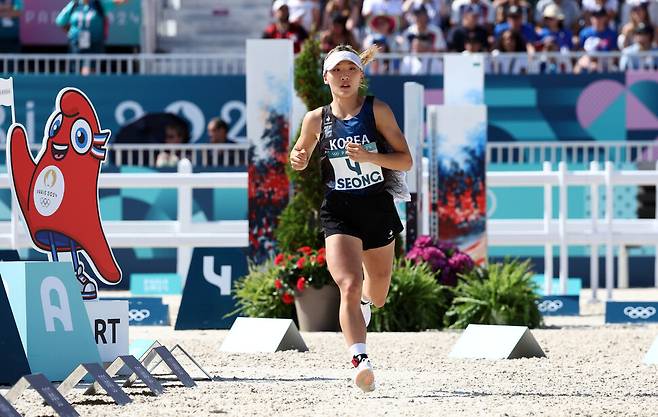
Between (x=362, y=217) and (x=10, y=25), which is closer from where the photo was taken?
(x=362, y=217)

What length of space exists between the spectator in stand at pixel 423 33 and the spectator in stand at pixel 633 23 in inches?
95.4

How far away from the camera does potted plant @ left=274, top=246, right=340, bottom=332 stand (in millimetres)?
11594

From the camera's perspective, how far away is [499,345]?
978cm

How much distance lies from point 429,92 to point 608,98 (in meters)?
2.28

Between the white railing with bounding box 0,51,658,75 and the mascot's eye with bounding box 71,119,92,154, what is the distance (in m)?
9.51

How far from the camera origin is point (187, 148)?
17.2 m

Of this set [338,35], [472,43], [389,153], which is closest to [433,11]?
[472,43]

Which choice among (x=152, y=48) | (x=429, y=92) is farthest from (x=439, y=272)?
(x=152, y=48)

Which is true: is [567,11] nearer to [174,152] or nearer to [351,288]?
[174,152]

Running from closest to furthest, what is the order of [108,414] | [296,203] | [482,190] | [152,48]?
[108,414] → [296,203] → [482,190] → [152,48]

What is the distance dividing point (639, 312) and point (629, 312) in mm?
113

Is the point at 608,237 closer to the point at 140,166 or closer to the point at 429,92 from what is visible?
the point at 429,92

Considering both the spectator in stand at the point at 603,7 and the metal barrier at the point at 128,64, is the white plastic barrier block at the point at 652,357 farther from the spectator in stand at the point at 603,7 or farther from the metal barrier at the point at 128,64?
the spectator in stand at the point at 603,7

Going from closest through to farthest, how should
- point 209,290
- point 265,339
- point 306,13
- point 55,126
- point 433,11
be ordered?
1. point 55,126
2. point 265,339
3. point 209,290
4. point 306,13
5. point 433,11
